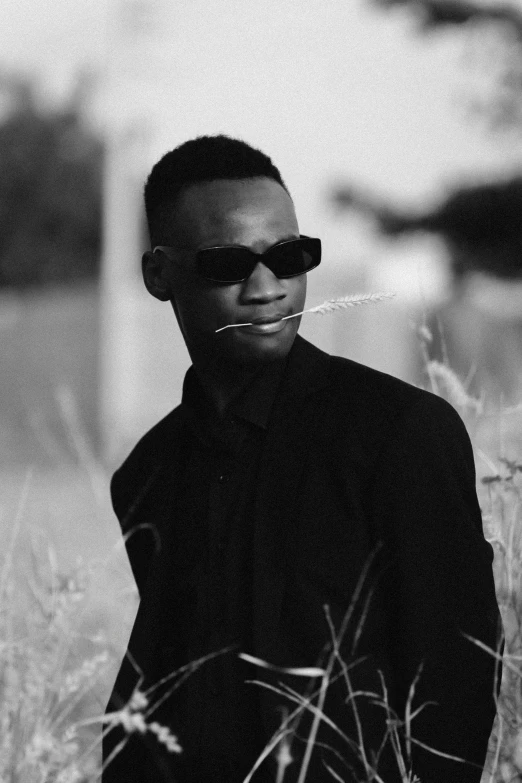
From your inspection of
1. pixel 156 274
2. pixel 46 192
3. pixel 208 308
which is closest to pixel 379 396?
pixel 208 308

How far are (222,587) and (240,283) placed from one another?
46 centimetres

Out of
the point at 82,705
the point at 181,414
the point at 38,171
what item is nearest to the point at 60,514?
the point at 82,705

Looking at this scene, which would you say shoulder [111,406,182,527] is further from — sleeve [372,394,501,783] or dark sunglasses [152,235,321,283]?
sleeve [372,394,501,783]

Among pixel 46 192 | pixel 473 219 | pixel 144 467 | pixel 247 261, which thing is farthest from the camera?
pixel 46 192

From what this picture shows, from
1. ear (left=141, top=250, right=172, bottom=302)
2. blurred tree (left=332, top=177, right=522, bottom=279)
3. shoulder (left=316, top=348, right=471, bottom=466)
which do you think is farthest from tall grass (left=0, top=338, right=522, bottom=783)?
blurred tree (left=332, top=177, right=522, bottom=279)

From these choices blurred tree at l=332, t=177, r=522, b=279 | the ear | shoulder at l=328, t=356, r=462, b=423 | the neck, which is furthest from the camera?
blurred tree at l=332, t=177, r=522, b=279

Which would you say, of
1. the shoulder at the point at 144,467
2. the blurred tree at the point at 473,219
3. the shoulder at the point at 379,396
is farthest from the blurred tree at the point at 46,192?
the shoulder at the point at 379,396

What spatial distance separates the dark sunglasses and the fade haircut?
6.2 inches

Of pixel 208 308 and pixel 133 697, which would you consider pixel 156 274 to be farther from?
pixel 133 697

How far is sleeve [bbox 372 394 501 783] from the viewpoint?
5.71 ft

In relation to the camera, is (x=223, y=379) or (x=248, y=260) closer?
(x=248, y=260)

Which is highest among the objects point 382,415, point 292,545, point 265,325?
point 265,325

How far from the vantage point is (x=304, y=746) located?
71.7 inches

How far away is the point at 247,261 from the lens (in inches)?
72.9
